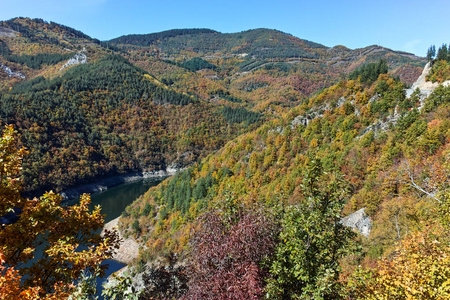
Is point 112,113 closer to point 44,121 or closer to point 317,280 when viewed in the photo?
point 44,121

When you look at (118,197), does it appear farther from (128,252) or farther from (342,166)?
(342,166)

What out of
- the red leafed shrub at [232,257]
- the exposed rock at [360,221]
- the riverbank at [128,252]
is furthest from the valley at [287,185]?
the riverbank at [128,252]

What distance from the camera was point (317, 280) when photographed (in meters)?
7.14

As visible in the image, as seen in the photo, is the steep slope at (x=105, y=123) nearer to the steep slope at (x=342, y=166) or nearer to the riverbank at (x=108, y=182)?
the riverbank at (x=108, y=182)

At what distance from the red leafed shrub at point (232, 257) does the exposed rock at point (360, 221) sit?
19908mm

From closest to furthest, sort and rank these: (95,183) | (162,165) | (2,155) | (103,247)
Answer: (2,155), (103,247), (95,183), (162,165)

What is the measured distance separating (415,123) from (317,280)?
29189 millimetres

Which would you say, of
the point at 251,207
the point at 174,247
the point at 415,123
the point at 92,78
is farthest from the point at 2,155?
the point at 92,78

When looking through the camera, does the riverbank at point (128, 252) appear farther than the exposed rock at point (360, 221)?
Yes

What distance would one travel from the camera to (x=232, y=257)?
7.91m

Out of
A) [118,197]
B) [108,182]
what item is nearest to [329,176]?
[118,197]

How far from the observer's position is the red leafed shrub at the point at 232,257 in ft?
24.2

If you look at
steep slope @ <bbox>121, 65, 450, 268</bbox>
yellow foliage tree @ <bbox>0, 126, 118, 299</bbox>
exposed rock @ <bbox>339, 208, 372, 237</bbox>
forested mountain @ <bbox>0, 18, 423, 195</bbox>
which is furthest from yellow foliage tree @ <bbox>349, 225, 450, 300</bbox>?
forested mountain @ <bbox>0, 18, 423, 195</bbox>

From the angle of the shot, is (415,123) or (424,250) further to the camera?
(415,123)
